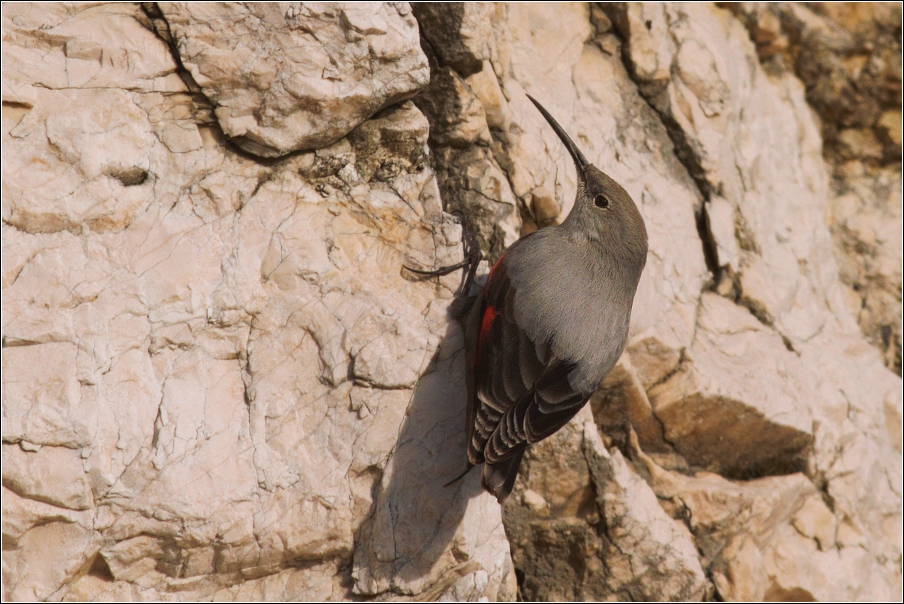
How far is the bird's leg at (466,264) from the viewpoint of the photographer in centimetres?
357

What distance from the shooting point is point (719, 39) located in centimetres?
492

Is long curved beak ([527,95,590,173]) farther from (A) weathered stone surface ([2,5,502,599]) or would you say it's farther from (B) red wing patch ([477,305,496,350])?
(B) red wing patch ([477,305,496,350])

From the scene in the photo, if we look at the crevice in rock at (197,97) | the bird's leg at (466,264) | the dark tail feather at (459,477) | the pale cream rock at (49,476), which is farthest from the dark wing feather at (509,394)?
the pale cream rock at (49,476)

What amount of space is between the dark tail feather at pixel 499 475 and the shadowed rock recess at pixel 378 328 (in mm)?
184

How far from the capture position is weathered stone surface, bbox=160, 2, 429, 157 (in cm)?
314

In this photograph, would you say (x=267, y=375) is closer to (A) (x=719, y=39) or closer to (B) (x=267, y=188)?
(B) (x=267, y=188)

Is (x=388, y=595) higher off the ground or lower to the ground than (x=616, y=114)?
lower

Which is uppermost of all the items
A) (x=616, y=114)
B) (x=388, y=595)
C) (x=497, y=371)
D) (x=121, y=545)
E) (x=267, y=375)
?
(x=616, y=114)

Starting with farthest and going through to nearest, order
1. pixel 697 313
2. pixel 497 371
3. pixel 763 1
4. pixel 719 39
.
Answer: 1. pixel 763 1
2. pixel 719 39
3. pixel 697 313
4. pixel 497 371

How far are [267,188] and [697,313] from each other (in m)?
2.29

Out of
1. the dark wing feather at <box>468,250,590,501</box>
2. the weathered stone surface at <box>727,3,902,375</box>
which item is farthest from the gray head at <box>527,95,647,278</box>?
the weathered stone surface at <box>727,3,902,375</box>

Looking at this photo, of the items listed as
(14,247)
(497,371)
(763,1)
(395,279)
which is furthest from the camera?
(763,1)

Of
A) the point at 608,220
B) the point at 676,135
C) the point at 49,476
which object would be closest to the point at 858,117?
the point at 676,135

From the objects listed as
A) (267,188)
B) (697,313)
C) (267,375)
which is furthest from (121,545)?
(697,313)
